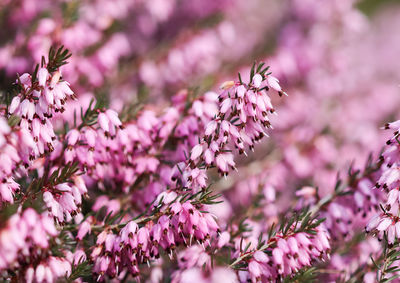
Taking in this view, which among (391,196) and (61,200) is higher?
(61,200)

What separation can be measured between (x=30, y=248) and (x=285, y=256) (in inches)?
68.5

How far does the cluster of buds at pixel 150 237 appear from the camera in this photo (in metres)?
3.19

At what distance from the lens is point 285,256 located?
3301 millimetres

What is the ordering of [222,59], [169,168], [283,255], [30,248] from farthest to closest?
[222,59] < [169,168] < [283,255] < [30,248]

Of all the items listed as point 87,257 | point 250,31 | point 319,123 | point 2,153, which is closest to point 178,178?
point 87,257

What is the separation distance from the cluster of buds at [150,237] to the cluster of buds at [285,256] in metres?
0.38

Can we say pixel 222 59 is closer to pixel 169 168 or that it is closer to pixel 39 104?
pixel 169 168

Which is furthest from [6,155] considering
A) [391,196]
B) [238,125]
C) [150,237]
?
[391,196]

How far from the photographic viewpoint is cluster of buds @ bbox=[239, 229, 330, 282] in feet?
10.5

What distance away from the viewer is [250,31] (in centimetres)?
926

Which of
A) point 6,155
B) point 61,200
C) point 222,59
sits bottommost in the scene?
point 61,200

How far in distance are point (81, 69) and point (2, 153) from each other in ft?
9.78

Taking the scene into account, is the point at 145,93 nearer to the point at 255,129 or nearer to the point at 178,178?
the point at 178,178

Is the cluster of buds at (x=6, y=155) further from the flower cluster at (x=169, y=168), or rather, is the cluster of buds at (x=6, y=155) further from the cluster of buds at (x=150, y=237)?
the cluster of buds at (x=150, y=237)
